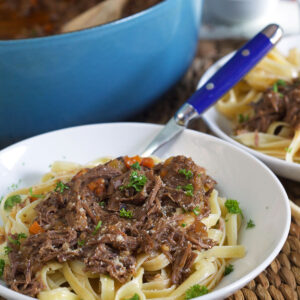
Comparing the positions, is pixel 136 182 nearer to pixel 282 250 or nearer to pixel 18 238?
pixel 18 238

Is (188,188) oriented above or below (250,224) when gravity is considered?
above

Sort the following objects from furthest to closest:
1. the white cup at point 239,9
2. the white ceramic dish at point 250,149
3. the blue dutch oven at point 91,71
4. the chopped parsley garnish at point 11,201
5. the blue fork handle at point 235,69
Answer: the white cup at point 239,9 < the blue fork handle at point 235,69 < the blue dutch oven at point 91,71 < the white ceramic dish at point 250,149 < the chopped parsley garnish at point 11,201

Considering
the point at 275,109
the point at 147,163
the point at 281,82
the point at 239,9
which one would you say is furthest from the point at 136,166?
the point at 239,9

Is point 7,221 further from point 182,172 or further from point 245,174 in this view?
point 245,174

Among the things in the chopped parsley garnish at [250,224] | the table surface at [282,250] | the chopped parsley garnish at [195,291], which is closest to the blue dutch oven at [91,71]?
the table surface at [282,250]

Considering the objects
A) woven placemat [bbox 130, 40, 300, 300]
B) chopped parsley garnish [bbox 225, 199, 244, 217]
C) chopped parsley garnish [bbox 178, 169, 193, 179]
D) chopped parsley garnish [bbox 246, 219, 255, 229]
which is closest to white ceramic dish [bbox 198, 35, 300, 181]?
woven placemat [bbox 130, 40, 300, 300]

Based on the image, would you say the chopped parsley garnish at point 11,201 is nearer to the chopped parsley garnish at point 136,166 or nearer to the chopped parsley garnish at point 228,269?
the chopped parsley garnish at point 136,166

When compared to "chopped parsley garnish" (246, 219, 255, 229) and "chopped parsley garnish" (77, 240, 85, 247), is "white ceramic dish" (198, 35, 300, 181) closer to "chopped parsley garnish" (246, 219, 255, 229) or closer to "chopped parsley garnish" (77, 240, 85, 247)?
"chopped parsley garnish" (246, 219, 255, 229)
